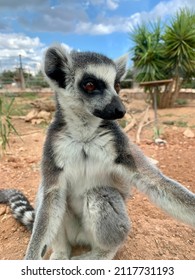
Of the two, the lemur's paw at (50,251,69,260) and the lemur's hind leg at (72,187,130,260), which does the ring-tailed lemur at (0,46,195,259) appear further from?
the lemur's paw at (50,251,69,260)

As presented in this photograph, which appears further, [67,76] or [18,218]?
[18,218]

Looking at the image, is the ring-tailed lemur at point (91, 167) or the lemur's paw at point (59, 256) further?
the lemur's paw at point (59, 256)

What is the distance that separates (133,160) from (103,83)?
1.90 ft

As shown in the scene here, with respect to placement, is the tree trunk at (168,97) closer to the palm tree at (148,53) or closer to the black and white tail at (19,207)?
the palm tree at (148,53)

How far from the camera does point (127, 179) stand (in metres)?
2.36

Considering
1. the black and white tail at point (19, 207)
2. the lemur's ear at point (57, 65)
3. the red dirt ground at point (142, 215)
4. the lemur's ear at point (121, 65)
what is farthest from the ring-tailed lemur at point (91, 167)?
the black and white tail at point (19, 207)

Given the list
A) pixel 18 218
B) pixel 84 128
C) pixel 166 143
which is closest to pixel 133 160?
pixel 84 128

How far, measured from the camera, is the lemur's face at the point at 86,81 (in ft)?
7.39

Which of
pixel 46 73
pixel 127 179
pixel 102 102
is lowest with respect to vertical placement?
pixel 127 179

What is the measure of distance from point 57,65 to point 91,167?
798mm

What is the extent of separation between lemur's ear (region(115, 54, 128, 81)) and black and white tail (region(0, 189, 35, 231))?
4.67ft

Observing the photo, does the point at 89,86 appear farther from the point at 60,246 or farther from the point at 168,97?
the point at 168,97

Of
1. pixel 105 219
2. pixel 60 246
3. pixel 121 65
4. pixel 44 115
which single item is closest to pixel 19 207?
pixel 60 246

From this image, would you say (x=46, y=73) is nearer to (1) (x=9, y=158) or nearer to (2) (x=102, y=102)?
(2) (x=102, y=102)
